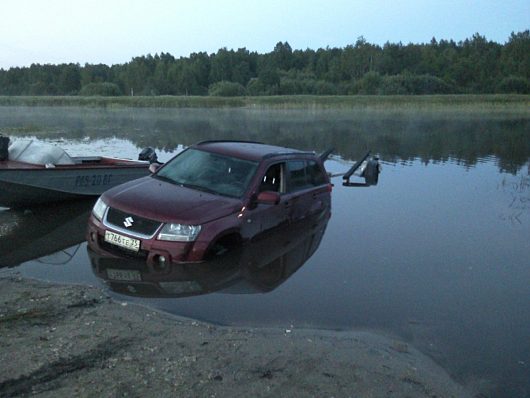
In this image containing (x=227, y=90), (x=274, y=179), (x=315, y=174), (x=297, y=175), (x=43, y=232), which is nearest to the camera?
(x=274, y=179)

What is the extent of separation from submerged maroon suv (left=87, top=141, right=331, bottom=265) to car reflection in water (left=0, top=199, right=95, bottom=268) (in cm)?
100

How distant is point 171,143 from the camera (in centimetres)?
2736

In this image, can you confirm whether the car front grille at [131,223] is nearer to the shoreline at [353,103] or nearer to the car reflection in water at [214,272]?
the car reflection in water at [214,272]

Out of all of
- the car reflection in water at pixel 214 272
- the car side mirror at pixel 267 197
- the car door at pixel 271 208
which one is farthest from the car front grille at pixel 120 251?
the car side mirror at pixel 267 197

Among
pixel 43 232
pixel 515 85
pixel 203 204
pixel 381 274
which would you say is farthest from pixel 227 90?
pixel 381 274

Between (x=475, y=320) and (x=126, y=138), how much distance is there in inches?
1036

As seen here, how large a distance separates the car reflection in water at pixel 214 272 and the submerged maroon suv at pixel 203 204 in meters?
0.15

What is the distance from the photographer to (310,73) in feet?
404

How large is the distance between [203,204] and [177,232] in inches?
25.2

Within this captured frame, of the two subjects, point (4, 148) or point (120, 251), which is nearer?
point (120, 251)

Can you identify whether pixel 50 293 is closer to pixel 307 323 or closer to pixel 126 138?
pixel 307 323

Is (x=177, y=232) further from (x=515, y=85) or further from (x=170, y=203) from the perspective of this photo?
(x=515, y=85)

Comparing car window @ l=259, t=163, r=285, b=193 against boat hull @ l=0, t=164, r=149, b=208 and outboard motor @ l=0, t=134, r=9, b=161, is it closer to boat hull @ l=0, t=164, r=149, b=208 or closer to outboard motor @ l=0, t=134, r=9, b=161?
boat hull @ l=0, t=164, r=149, b=208

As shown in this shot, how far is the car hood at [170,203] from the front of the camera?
750cm
